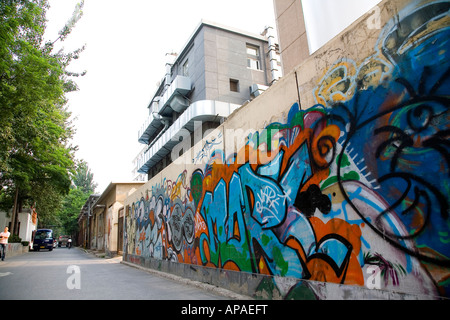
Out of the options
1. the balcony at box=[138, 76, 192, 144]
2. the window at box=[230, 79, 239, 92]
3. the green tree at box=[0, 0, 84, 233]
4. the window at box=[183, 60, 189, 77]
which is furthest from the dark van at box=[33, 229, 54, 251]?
the window at box=[230, 79, 239, 92]

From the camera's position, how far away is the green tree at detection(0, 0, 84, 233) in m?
9.32

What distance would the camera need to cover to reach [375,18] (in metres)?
3.48

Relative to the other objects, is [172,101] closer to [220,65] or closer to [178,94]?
[178,94]

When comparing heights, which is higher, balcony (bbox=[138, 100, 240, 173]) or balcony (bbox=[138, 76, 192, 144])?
balcony (bbox=[138, 76, 192, 144])

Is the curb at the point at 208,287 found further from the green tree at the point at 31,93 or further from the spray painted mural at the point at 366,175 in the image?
the green tree at the point at 31,93

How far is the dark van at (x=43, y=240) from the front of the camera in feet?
102

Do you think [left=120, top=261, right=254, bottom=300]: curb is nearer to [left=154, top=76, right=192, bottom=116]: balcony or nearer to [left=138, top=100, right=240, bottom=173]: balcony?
[left=138, top=100, right=240, bottom=173]: balcony

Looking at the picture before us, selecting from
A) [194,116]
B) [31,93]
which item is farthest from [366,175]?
[194,116]

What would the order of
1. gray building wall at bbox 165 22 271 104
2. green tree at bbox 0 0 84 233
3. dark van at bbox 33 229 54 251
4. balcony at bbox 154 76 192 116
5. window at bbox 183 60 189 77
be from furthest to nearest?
dark van at bbox 33 229 54 251
window at bbox 183 60 189 77
balcony at bbox 154 76 192 116
gray building wall at bbox 165 22 271 104
green tree at bbox 0 0 84 233

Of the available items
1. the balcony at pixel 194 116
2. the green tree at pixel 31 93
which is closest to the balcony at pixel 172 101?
the balcony at pixel 194 116

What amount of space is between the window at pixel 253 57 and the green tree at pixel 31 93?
41.9 ft

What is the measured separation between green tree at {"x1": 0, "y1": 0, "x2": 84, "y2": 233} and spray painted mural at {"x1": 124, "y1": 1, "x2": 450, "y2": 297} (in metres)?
8.61

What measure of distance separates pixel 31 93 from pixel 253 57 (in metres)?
17.7

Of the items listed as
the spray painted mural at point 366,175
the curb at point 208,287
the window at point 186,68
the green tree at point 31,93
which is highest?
the window at point 186,68
